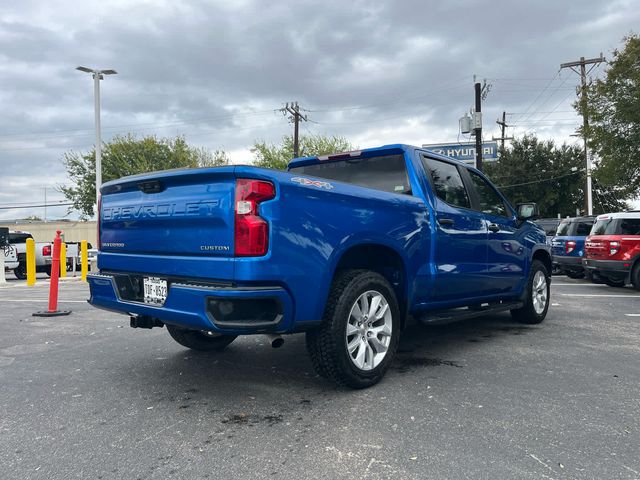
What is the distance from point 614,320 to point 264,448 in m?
6.16

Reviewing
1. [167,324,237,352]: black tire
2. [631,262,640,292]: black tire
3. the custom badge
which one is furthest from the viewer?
[631,262,640,292]: black tire

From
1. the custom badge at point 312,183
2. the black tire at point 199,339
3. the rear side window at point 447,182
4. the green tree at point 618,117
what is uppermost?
the green tree at point 618,117

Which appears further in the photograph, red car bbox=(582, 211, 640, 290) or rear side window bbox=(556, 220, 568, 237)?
rear side window bbox=(556, 220, 568, 237)

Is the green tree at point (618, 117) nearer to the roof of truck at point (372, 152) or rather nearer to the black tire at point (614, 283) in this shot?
the black tire at point (614, 283)

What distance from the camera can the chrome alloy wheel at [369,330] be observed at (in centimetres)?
378

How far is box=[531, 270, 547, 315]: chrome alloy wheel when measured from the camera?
662 centimetres

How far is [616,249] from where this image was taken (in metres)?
11.0

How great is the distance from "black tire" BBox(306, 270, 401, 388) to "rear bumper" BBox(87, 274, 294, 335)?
37 centimetres

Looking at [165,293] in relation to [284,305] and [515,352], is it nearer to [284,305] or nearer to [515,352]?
[284,305]

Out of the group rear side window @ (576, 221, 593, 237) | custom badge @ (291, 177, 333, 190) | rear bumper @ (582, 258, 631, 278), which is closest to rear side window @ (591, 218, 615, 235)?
rear bumper @ (582, 258, 631, 278)

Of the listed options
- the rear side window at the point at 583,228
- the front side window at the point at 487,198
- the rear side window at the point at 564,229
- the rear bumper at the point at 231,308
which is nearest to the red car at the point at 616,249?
the rear side window at the point at 583,228

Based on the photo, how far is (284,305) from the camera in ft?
10.6

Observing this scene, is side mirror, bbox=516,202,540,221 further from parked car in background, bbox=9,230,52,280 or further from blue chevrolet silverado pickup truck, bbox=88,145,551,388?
parked car in background, bbox=9,230,52,280

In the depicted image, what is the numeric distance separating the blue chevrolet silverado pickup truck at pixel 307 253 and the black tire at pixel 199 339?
0.01m
